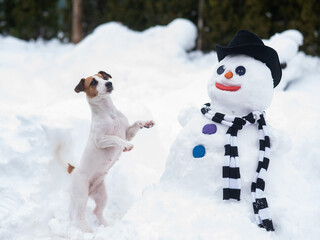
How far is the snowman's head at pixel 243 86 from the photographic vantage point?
202cm

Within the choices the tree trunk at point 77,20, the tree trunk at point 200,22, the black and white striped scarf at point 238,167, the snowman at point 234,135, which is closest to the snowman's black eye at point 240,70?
the snowman at point 234,135

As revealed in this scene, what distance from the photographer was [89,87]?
2133mm

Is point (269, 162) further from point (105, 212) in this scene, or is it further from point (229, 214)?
point (105, 212)

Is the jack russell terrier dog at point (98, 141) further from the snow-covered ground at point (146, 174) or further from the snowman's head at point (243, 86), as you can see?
the snowman's head at point (243, 86)

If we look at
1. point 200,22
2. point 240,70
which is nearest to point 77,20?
point 200,22

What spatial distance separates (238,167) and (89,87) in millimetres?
1056

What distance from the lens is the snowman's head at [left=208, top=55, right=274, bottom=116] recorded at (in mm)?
2016

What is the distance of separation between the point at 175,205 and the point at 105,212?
95cm

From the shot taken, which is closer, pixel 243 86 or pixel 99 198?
pixel 243 86

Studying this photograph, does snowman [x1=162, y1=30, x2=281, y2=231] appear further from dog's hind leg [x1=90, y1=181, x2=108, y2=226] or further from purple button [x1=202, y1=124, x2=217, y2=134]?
dog's hind leg [x1=90, y1=181, x2=108, y2=226]

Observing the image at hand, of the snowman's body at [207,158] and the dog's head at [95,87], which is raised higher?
the dog's head at [95,87]

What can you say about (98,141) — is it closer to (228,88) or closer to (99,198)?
(99,198)

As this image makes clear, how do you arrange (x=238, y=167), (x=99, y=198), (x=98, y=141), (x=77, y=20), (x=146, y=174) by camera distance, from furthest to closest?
(x=77, y=20) → (x=146, y=174) → (x=99, y=198) → (x=98, y=141) → (x=238, y=167)

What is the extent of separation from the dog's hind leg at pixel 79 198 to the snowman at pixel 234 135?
581 millimetres
